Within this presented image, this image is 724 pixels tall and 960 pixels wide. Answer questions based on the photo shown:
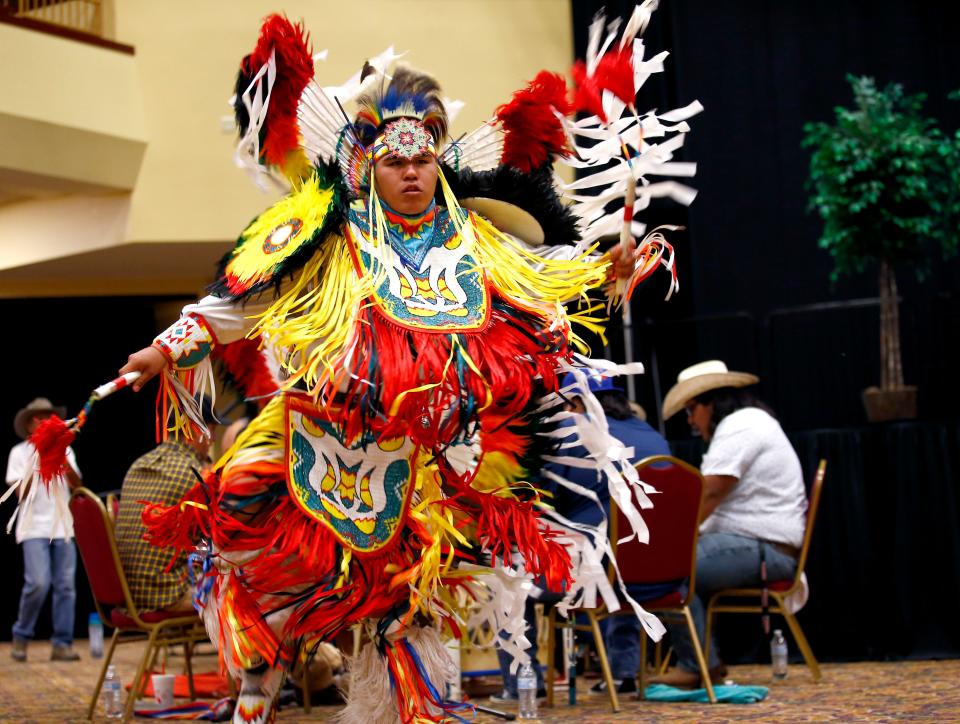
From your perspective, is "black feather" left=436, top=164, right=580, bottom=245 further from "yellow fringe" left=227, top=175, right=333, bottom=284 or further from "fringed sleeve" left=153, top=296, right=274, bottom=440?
"fringed sleeve" left=153, top=296, right=274, bottom=440

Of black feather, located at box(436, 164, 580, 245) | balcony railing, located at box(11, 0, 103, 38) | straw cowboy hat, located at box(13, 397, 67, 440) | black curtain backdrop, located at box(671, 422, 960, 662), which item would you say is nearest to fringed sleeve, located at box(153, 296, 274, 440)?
black feather, located at box(436, 164, 580, 245)

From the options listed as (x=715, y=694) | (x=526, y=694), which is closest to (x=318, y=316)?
(x=526, y=694)

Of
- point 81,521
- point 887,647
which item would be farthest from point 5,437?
point 887,647

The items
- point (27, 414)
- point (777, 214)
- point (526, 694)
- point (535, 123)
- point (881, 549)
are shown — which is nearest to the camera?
point (535, 123)

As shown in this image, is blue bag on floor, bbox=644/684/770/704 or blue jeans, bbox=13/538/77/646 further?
blue jeans, bbox=13/538/77/646

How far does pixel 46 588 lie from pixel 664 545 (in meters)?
4.80

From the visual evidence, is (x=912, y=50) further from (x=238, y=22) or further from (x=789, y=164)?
(x=238, y=22)

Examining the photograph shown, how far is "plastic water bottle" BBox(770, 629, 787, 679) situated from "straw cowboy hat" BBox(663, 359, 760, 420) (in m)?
1.02

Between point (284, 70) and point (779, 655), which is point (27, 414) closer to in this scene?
point (779, 655)

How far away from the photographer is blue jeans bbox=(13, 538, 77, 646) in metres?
7.83

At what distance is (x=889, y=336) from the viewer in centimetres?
667

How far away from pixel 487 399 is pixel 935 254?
6067 mm

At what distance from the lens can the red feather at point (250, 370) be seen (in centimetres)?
359

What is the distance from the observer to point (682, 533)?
4.52m
